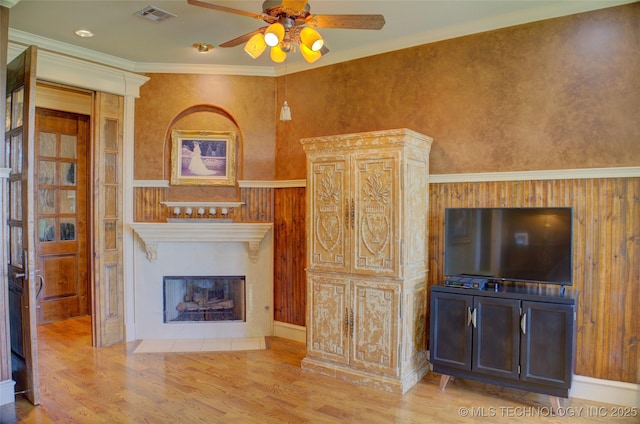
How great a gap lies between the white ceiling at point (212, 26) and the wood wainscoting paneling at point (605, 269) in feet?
4.49

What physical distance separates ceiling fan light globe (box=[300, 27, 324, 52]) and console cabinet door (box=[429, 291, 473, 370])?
83.2 inches

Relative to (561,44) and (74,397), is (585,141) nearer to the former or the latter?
(561,44)

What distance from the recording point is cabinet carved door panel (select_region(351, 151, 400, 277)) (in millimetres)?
3428

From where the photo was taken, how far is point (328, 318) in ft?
12.4

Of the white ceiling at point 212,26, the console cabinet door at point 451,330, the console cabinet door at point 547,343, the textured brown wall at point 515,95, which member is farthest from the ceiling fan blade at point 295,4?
the console cabinet door at point 547,343

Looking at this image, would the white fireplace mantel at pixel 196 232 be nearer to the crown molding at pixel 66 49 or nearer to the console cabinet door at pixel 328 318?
the console cabinet door at pixel 328 318

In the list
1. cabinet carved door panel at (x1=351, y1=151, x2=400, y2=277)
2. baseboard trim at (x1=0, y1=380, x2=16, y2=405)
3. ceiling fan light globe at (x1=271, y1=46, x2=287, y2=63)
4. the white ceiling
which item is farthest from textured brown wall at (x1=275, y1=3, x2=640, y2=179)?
baseboard trim at (x1=0, y1=380, x2=16, y2=405)

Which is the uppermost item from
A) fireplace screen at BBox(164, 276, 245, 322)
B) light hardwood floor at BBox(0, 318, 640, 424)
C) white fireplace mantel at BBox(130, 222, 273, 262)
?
white fireplace mantel at BBox(130, 222, 273, 262)

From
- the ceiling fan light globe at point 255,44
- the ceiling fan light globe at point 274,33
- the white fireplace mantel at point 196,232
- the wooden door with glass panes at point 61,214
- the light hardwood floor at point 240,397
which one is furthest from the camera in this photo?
the wooden door with glass panes at point 61,214

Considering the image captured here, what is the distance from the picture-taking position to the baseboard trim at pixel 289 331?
465 cm

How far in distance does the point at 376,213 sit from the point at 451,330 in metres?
1.11

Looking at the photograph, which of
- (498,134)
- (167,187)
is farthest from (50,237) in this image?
(498,134)

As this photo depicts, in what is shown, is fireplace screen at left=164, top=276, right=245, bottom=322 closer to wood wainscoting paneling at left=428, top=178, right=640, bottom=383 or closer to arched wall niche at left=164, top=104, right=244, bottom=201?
arched wall niche at left=164, top=104, right=244, bottom=201

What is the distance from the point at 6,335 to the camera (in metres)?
3.14
